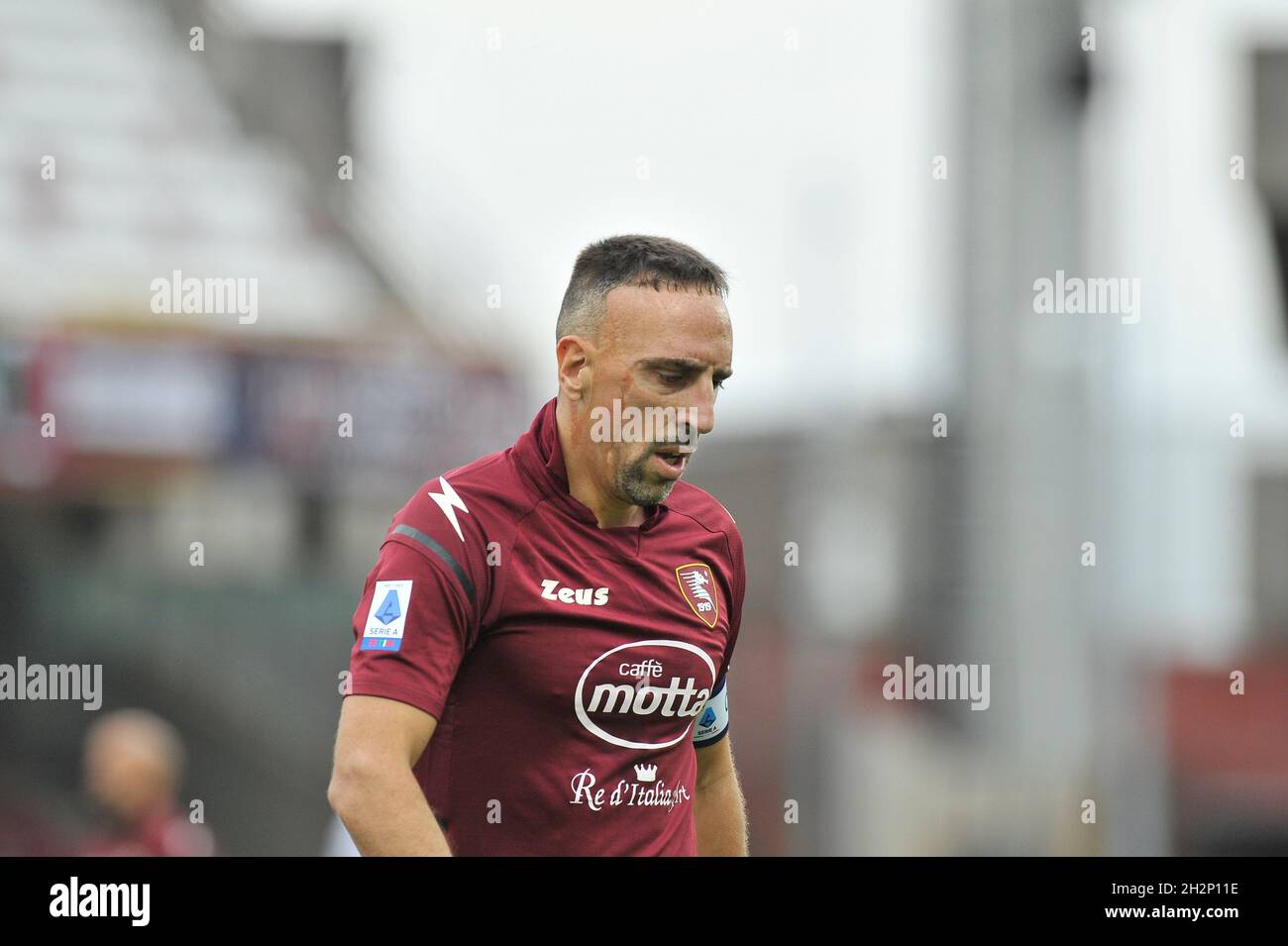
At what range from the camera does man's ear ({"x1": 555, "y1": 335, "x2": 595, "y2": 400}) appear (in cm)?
371

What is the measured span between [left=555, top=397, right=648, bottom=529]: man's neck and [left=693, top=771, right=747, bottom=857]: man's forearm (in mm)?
838

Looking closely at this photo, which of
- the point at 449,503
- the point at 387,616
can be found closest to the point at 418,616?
the point at 387,616

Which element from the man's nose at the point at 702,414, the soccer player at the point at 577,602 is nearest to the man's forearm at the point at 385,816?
the soccer player at the point at 577,602

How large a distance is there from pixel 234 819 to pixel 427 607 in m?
15.4

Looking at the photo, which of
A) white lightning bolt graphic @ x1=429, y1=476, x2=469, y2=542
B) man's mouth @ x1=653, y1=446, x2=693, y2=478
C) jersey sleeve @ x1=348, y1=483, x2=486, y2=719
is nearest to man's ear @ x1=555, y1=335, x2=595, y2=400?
man's mouth @ x1=653, y1=446, x2=693, y2=478

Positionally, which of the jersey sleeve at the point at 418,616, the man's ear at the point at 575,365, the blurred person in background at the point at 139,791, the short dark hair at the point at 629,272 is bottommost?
the blurred person in background at the point at 139,791

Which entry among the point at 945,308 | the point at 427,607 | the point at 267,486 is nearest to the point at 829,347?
the point at 945,308

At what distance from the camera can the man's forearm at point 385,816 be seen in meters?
3.14

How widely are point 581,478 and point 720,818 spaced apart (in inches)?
40.4

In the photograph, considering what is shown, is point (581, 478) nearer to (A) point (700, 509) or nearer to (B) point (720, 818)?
(A) point (700, 509)

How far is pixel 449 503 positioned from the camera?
3.54 m

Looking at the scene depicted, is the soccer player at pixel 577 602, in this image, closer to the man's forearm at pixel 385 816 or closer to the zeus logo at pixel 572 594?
the zeus logo at pixel 572 594

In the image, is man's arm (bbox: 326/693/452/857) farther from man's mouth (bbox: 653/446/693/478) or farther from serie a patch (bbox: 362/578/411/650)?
man's mouth (bbox: 653/446/693/478)

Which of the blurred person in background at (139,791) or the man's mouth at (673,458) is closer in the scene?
the man's mouth at (673,458)
